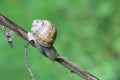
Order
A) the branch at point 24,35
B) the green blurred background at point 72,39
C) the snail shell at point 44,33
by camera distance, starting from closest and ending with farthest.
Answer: the branch at point 24,35 < the snail shell at point 44,33 < the green blurred background at point 72,39

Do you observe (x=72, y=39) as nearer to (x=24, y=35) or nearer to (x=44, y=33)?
(x=44, y=33)

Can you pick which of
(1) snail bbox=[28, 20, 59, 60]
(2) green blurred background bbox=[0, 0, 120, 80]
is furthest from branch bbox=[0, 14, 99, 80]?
(2) green blurred background bbox=[0, 0, 120, 80]

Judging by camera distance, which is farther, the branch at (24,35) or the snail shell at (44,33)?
the snail shell at (44,33)

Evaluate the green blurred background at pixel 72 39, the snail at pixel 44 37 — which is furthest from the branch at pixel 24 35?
the green blurred background at pixel 72 39

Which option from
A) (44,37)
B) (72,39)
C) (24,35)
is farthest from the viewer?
(72,39)

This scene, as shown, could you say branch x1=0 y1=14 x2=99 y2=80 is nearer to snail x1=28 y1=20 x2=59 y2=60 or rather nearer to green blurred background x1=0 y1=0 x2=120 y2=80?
snail x1=28 y1=20 x2=59 y2=60

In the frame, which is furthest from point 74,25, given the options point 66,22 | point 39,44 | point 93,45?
point 39,44

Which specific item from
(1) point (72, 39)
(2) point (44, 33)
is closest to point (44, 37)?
(2) point (44, 33)

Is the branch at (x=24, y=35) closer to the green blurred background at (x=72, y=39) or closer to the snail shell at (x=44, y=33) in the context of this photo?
the snail shell at (x=44, y=33)
